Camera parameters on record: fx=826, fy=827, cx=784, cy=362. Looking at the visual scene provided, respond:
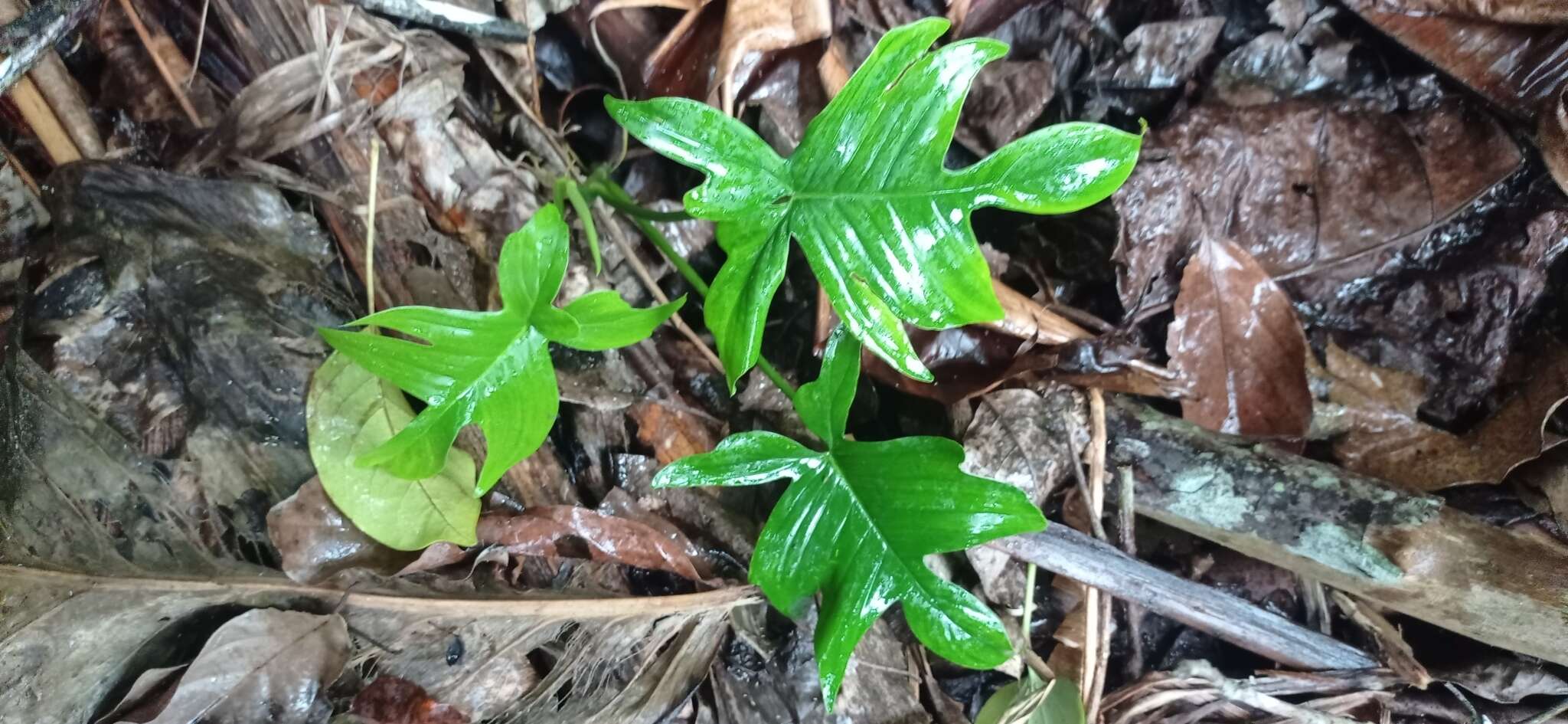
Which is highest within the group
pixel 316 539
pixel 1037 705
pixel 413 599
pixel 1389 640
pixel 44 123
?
pixel 44 123

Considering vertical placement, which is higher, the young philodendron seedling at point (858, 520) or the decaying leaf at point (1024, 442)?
the young philodendron seedling at point (858, 520)

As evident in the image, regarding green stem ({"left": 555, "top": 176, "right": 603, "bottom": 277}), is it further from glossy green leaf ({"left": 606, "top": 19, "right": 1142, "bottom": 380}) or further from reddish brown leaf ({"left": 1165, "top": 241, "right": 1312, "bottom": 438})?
reddish brown leaf ({"left": 1165, "top": 241, "right": 1312, "bottom": 438})

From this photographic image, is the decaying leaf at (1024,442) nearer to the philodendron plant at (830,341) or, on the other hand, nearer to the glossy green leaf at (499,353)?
the philodendron plant at (830,341)

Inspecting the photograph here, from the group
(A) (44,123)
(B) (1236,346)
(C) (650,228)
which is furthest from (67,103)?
(B) (1236,346)

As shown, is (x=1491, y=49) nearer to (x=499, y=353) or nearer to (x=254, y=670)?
(x=499, y=353)

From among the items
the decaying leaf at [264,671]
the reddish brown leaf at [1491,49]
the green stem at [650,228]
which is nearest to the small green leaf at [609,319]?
the green stem at [650,228]

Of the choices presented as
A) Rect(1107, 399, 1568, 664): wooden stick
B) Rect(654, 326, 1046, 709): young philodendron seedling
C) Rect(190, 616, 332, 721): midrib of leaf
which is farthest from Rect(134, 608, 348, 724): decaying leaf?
Rect(1107, 399, 1568, 664): wooden stick
